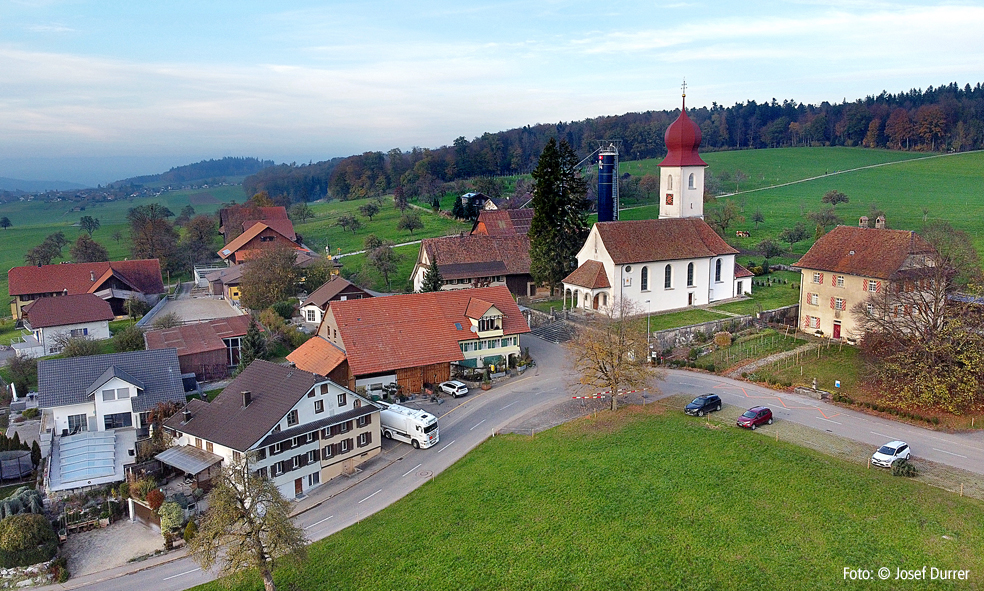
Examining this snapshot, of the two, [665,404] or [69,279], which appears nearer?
[665,404]

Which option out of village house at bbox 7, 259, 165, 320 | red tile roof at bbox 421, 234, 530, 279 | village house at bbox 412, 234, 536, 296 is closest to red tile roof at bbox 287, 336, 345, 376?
village house at bbox 412, 234, 536, 296

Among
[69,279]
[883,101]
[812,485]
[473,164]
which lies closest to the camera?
[812,485]

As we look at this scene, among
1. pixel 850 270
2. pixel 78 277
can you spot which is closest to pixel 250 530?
pixel 850 270

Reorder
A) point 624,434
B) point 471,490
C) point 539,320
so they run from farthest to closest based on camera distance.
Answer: point 539,320 < point 624,434 < point 471,490

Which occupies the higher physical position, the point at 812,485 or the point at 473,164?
the point at 473,164

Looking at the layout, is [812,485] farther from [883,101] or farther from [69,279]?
[883,101]

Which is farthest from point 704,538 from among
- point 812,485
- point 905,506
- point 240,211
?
point 240,211

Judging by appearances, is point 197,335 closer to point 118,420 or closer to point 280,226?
point 118,420
